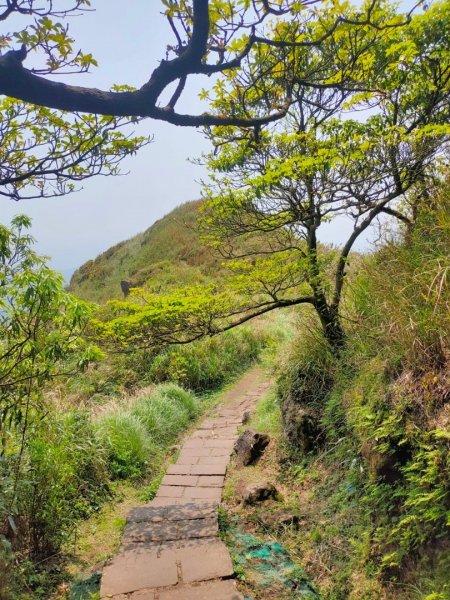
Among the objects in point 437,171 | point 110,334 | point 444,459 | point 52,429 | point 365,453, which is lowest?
point 365,453

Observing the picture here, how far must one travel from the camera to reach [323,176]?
427 centimetres

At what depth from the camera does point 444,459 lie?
7.97 feet

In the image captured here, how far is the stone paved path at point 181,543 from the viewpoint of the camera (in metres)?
3.00

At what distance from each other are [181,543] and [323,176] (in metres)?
3.47

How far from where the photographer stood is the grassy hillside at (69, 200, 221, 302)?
17.5 m

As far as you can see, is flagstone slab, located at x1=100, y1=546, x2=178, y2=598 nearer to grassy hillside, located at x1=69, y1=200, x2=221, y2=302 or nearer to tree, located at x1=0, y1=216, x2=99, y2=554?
tree, located at x1=0, y1=216, x2=99, y2=554

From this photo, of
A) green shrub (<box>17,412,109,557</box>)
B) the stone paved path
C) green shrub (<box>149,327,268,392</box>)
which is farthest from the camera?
green shrub (<box>149,327,268,392</box>)

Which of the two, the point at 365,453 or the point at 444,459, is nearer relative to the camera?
the point at 444,459

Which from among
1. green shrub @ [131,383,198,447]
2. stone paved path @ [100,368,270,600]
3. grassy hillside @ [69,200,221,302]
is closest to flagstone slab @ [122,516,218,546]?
stone paved path @ [100,368,270,600]

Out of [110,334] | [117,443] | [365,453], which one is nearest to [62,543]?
[117,443]

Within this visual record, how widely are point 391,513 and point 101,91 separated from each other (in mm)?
2990

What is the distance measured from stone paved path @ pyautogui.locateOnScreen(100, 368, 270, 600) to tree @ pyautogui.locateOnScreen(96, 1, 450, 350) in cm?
158

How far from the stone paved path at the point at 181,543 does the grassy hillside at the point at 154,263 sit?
31.7 ft

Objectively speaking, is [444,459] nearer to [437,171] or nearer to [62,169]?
[62,169]
